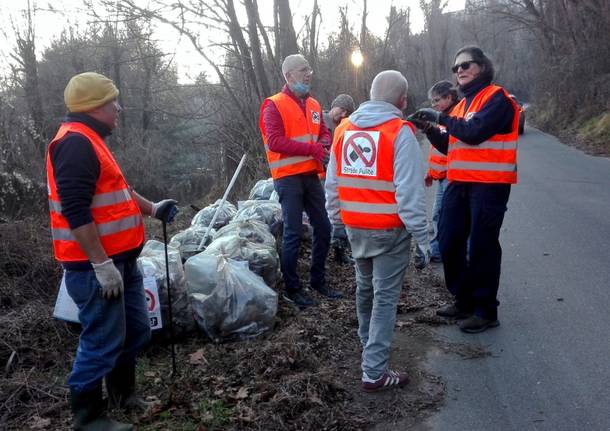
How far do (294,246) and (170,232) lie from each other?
3.77m

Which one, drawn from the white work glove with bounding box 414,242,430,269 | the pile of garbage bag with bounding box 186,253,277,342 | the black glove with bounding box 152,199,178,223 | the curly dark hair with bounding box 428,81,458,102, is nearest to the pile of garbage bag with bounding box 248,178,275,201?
the curly dark hair with bounding box 428,81,458,102

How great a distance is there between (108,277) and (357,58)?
1573 centimetres

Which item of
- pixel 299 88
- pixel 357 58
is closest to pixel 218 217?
pixel 299 88

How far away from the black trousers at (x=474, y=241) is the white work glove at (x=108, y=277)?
8.90 feet

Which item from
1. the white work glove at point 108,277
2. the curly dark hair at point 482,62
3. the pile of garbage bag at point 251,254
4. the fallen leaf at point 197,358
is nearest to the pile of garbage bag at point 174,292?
the fallen leaf at point 197,358

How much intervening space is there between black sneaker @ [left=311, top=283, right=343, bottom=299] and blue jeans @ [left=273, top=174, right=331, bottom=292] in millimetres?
57

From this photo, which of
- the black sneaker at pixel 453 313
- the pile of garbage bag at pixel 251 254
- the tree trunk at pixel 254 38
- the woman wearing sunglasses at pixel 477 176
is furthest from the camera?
the tree trunk at pixel 254 38

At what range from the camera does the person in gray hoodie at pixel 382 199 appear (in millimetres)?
3588

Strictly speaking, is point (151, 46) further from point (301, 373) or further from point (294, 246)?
point (301, 373)

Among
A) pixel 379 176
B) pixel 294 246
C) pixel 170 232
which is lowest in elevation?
pixel 170 232

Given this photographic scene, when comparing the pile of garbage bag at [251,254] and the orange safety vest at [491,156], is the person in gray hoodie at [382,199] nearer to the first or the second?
the orange safety vest at [491,156]

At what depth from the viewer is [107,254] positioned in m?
3.20

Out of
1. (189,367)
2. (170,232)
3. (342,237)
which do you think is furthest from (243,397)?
(170,232)

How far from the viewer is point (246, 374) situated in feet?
13.1
